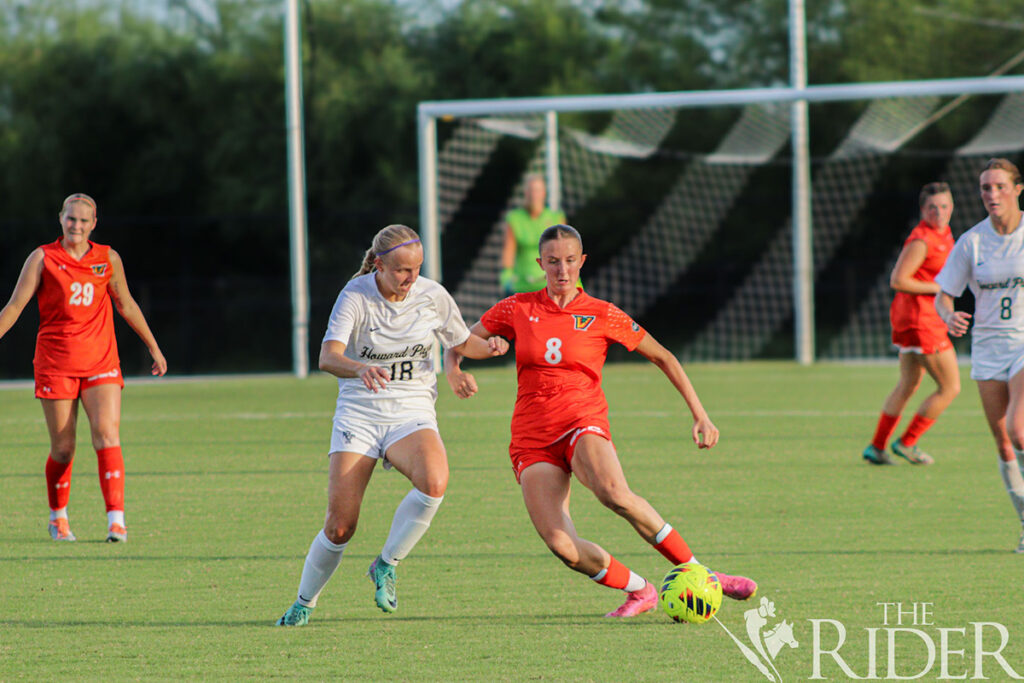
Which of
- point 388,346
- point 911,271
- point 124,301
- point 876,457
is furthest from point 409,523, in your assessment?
point 876,457

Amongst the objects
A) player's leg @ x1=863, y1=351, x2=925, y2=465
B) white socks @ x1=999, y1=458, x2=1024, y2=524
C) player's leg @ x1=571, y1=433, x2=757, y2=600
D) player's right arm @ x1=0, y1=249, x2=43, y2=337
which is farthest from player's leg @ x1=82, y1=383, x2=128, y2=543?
player's leg @ x1=863, y1=351, x2=925, y2=465

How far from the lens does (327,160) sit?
1304 inches

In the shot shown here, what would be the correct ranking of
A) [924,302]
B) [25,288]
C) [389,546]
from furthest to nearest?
[924,302]
[25,288]
[389,546]

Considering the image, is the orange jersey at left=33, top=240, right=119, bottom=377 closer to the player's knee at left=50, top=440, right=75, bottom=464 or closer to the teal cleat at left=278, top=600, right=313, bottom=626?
the player's knee at left=50, top=440, right=75, bottom=464

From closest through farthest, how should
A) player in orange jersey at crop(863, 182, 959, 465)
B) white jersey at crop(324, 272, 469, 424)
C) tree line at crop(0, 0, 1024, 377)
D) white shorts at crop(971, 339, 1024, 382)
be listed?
white jersey at crop(324, 272, 469, 424) → white shorts at crop(971, 339, 1024, 382) → player in orange jersey at crop(863, 182, 959, 465) → tree line at crop(0, 0, 1024, 377)

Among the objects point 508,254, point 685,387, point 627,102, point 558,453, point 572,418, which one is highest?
point 627,102

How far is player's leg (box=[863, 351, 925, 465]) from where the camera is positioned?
9695mm

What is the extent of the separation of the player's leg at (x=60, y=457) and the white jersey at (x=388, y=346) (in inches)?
93.3

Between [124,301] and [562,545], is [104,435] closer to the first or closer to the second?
[124,301]

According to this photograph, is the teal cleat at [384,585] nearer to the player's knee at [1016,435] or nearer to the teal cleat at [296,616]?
the teal cleat at [296,616]

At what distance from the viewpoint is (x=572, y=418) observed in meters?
5.40

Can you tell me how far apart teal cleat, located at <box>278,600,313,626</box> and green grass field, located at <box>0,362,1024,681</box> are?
8 cm

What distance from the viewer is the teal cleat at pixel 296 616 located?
537cm

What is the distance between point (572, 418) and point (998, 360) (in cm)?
247
